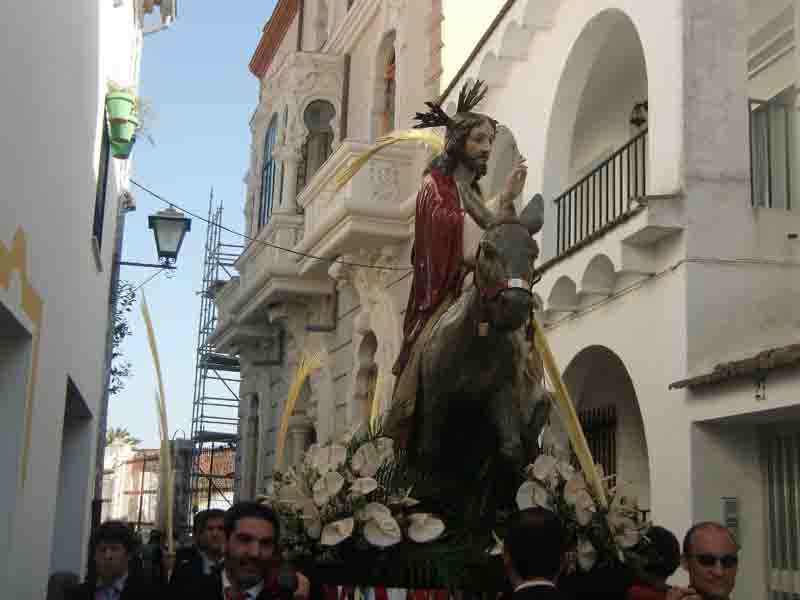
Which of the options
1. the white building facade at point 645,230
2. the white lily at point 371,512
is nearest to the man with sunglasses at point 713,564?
the white lily at point 371,512

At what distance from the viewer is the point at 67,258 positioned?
373 inches

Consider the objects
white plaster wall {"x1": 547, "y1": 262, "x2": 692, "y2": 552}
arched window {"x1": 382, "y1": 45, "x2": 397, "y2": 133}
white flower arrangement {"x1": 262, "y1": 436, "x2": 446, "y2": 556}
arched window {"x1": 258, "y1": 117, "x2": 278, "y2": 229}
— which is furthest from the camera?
arched window {"x1": 258, "y1": 117, "x2": 278, "y2": 229}

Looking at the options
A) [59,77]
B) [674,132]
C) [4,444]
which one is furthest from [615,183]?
[4,444]

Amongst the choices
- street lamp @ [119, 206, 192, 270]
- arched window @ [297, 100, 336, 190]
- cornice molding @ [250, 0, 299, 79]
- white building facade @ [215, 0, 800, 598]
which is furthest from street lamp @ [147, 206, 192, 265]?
cornice molding @ [250, 0, 299, 79]

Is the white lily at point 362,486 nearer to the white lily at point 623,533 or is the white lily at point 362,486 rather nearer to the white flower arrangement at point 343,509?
the white flower arrangement at point 343,509

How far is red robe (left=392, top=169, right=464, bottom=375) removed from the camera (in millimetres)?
6512

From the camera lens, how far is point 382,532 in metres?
5.04

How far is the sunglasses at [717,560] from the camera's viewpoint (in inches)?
167

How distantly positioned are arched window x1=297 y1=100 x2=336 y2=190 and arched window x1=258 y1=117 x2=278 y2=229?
93 cm

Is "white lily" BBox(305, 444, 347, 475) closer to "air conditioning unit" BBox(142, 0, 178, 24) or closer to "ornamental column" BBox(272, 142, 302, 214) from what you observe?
"air conditioning unit" BBox(142, 0, 178, 24)

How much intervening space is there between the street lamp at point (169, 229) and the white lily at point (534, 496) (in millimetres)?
7657

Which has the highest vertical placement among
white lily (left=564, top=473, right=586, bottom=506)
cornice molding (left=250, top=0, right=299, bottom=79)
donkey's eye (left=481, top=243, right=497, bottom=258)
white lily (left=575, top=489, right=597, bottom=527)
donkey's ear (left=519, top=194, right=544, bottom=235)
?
cornice molding (left=250, top=0, right=299, bottom=79)

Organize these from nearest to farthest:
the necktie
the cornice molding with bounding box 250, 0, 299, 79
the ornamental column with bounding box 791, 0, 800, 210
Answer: the necktie < the ornamental column with bounding box 791, 0, 800, 210 < the cornice molding with bounding box 250, 0, 299, 79

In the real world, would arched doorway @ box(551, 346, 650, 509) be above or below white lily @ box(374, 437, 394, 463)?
above
